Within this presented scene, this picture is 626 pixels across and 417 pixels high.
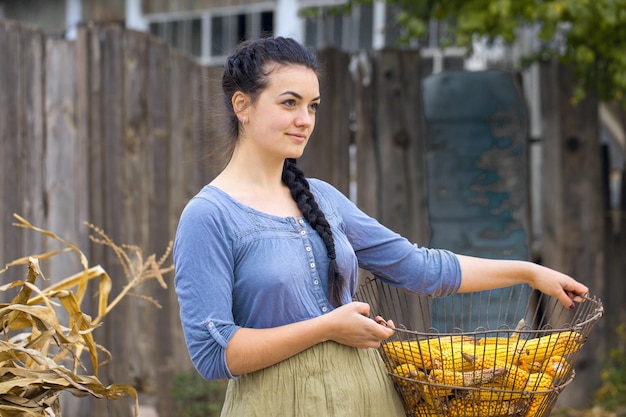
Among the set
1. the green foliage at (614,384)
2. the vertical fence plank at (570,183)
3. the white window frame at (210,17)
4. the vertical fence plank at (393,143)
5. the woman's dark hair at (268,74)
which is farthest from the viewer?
the white window frame at (210,17)

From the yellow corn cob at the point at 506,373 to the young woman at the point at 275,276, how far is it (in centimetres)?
25

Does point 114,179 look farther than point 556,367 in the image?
Yes

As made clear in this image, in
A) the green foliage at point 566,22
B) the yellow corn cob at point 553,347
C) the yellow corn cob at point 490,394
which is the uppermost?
the green foliage at point 566,22

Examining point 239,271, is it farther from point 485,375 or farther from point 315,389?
point 485,375

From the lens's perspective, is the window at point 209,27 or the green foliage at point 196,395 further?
the window at point 209,27

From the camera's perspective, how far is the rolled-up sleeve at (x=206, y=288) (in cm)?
230

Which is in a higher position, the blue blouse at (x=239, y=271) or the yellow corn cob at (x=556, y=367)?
the blue blouse at (x=239, y=271)

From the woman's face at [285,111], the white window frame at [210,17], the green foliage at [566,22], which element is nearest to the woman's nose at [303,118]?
the woman's face at [285,111]

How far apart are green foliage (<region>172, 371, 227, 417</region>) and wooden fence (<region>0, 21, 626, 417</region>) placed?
0.30 feet

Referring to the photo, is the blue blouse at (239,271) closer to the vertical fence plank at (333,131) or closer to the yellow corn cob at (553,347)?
the yellow corn cob at (553,347)

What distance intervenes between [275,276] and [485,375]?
0.59 metres

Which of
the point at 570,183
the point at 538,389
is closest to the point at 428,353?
the point at 538,389

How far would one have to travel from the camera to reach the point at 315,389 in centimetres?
239

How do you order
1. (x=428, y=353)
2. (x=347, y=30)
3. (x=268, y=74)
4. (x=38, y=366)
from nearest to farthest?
1. (x=428, y=353)
2. (x=268, y=74)
3. (x=38, y=366)
4. (x=347, y=30)
